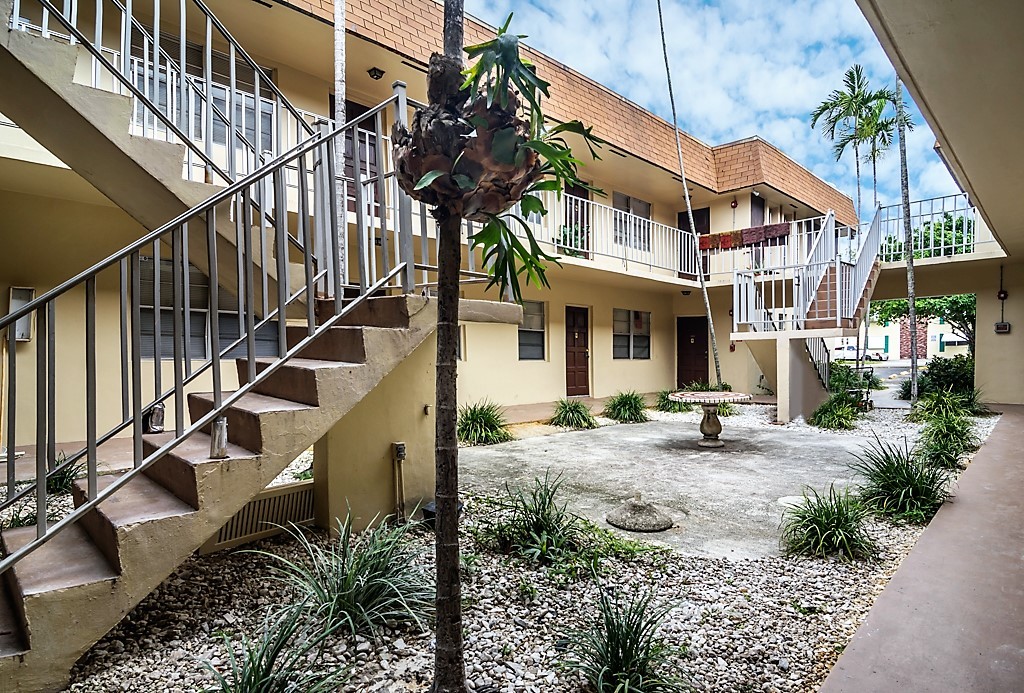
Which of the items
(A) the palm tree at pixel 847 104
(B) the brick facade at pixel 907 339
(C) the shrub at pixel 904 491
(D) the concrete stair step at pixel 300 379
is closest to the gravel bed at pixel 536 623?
(C) the shrub at pixel 904 491

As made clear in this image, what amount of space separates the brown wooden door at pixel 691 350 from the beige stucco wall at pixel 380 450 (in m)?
11.5

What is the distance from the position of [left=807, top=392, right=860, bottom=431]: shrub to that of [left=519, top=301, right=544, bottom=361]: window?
521cm

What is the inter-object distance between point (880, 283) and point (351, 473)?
13.7 meters

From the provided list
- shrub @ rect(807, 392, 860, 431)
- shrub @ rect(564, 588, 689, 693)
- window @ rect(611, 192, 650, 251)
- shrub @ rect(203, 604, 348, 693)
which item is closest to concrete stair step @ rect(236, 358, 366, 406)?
shrub @ rect(203, 604, 348, 693)

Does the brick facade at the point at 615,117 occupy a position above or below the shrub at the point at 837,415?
above

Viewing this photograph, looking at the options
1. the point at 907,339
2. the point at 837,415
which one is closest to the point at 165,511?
the point at 837,415

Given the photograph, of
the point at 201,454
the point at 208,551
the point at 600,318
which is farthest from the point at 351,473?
the point at 600,318

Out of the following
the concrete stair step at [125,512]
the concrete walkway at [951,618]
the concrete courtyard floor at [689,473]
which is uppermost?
the concrete stair step at [125,512]

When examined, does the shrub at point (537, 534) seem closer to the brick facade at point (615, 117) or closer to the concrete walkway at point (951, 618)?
the concrete walkway at point (951, 618)

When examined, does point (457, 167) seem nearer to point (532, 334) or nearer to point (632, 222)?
point (532, 334)

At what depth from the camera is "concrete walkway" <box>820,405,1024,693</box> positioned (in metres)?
2.08

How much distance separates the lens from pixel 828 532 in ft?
11.8

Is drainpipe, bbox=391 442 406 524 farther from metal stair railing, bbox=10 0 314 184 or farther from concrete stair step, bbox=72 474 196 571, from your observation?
metal stair railing, bbox=10 0 314 184

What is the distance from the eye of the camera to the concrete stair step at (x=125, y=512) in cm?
221
